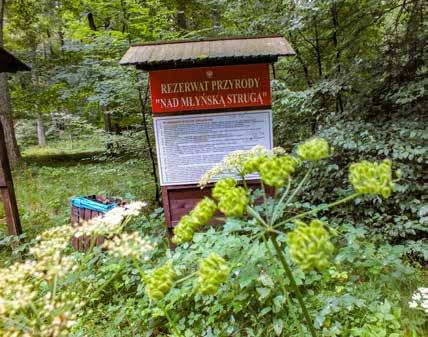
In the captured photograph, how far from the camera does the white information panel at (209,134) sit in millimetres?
3391

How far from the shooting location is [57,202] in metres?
6.22

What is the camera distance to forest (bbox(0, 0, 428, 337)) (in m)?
1.07

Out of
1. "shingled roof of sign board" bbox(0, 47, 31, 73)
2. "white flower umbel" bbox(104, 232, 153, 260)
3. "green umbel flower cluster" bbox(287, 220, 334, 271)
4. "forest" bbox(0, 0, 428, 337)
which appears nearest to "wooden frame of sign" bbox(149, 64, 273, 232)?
"forest" bbox(0, 0, 428, 337)

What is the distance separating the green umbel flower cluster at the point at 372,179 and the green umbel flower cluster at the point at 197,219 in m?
0.45

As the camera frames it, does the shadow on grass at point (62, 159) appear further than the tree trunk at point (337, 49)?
Yes

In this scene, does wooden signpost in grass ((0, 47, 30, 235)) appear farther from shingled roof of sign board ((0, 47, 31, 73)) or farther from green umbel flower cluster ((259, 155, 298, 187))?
green umbel flower cluster ((259, 155, 298, 187))

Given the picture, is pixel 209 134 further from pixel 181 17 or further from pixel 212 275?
pixel 181 17

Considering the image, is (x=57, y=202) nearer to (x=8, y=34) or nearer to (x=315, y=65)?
(x=315, y=65)

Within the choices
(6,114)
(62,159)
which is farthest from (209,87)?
(62,159)

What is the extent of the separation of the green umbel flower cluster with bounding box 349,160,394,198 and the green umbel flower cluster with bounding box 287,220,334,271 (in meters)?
0.19

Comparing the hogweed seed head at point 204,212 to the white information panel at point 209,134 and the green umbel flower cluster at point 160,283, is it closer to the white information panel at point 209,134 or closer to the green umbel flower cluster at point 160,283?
the green umbel flower cluster at point 160,283

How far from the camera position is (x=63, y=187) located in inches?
293

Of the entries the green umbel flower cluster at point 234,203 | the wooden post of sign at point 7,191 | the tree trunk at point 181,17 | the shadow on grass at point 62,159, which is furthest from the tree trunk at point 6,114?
the green umbel flower cluster at point 234,203

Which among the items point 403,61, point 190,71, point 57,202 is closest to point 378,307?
point 190,71
